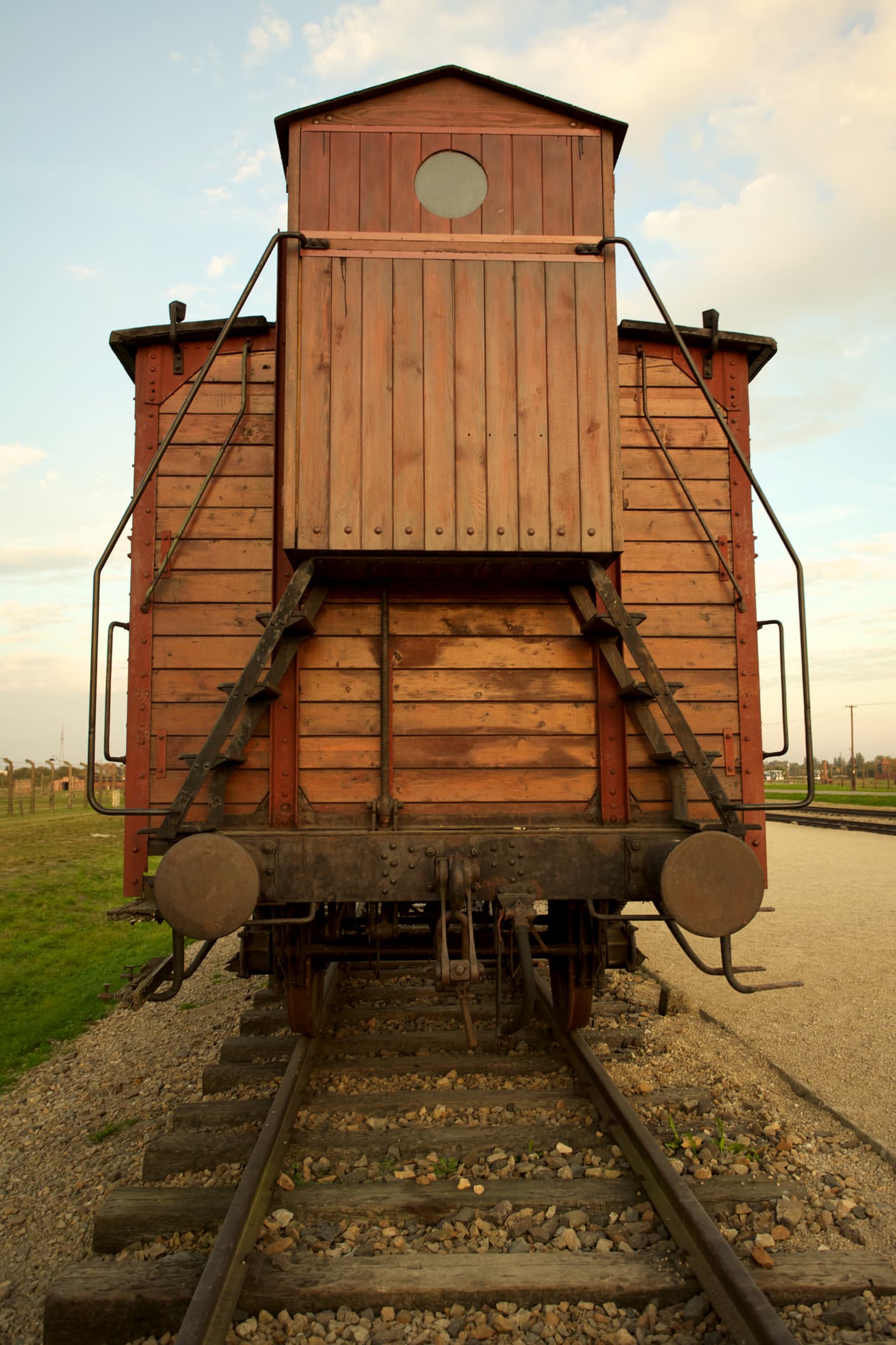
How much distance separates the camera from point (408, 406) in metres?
3.78

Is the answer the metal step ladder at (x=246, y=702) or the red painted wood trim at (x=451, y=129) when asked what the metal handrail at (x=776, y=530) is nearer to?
the red painted wood trim at (x=451, y=129)

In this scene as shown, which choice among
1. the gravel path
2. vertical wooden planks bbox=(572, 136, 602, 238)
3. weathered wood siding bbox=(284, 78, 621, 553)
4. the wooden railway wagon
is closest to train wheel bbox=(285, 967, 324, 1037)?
the wooden railway wagon

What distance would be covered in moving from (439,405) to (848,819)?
74.4 ft

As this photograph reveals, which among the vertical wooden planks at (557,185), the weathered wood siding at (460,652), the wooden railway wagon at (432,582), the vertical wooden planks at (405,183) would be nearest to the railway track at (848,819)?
the weathered wood siding at (460,652)

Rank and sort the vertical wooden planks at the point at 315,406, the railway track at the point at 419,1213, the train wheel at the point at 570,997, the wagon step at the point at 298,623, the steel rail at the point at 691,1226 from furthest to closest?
the train wheel at the point at 570,997 → the vertical wooden planks at the point at 315,406 → the wagon step at the point at 298,623 → the railway track at the point at 419,1213 → the steel rail at the point at 691,1226

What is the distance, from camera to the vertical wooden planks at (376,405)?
3.70 m

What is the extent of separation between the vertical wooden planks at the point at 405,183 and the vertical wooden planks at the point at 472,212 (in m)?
0.18

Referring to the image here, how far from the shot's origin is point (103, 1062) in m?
5.14

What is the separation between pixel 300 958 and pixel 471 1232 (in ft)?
4.91

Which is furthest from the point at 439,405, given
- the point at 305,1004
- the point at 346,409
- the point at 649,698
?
the point at 305,1004

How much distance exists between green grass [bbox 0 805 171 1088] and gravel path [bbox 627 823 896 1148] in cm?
475

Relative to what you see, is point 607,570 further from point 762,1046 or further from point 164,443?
point 762,1046

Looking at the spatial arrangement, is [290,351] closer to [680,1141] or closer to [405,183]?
[405,183]

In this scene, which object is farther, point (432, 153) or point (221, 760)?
point (432, 153)
